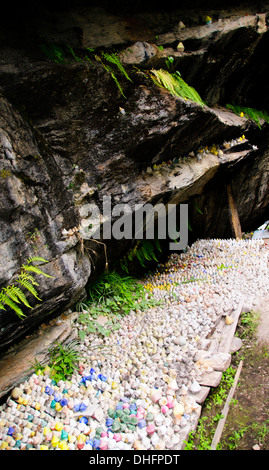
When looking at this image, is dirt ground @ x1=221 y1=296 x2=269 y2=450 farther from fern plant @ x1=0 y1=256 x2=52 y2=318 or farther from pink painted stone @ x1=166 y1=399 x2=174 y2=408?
fern plant @ x1=0 y1=256 x2=52 y2=318

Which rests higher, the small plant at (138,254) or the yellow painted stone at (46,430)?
the small plant at (138,254)

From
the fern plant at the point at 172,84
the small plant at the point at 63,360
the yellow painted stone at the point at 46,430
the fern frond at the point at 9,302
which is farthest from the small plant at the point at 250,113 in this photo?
the yellow painted stone at the point at 46,430

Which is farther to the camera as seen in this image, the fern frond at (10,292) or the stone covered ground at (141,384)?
the fern frond at (10,292)

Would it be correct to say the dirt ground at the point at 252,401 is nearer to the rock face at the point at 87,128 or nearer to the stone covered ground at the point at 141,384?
the stone covered ground at the point at 141,384

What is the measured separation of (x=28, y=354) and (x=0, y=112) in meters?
2.66

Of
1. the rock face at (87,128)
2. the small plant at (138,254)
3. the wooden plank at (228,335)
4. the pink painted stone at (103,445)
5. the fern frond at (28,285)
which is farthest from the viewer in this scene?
the small plant at (138,254)

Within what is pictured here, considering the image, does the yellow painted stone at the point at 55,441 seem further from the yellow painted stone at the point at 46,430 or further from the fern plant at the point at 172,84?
the fern plant at the point at 172,84

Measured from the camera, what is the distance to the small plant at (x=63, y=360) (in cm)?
309

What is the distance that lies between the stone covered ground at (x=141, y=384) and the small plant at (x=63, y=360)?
0.08 meters

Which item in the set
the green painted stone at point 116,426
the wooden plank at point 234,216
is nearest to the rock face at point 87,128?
the green painted stone at point 116,426

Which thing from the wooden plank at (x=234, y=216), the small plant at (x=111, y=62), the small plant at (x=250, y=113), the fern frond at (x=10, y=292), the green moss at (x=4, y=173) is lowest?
the wooden plank at (x=234, y=216)

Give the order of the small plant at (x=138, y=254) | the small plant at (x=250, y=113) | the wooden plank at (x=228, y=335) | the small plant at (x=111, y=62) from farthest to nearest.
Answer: the small plant at (x=250, y=113) → the small plant at (x=138, y=254) → the small plant at (x=111, y=62) → the wooden plank at (x=228, y=335)

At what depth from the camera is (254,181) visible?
830 cm

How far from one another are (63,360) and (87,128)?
9.48 feet
